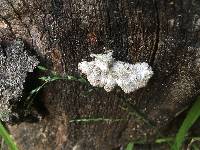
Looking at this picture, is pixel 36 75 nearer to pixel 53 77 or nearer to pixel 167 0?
pixel 53 77

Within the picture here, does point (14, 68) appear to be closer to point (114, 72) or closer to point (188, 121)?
point (114, 72)

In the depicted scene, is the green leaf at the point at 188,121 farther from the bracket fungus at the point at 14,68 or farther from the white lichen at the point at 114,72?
the bracket fungus at the point at 14,68

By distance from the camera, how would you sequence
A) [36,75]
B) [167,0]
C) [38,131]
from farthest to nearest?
[38,131] → [36,75] → [167,0]

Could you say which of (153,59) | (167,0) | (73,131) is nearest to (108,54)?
(153,59)

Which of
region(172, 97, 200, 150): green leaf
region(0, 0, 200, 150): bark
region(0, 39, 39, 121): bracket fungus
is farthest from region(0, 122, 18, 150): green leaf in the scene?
region(172, 97, 200, 150): green leaf

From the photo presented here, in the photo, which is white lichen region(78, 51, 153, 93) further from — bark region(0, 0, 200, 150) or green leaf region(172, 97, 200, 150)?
green leaf region(172, 97, 200, 150)
